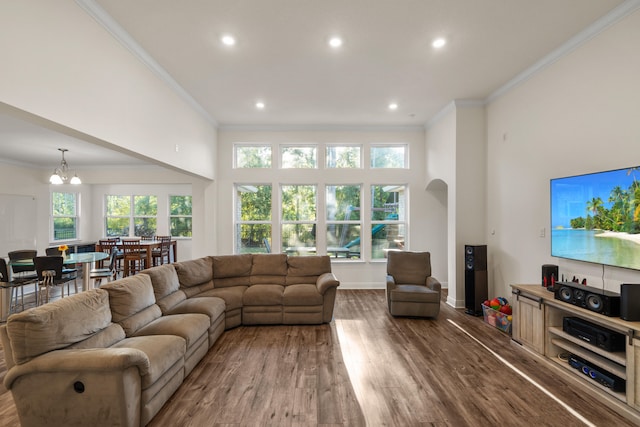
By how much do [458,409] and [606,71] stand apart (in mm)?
3490

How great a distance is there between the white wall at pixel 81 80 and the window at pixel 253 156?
2.25 metres

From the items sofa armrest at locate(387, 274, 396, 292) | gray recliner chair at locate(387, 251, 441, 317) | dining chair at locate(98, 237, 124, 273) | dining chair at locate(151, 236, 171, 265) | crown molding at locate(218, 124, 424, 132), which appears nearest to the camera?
gray recliner chair at locate(387, 251, 441, 317)

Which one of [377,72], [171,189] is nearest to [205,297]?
[377,72]

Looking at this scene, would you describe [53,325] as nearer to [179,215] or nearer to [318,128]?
[318,128]

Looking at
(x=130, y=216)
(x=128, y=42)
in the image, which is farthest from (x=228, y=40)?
(x=130, y=216)

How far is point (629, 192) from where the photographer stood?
8.44 ft

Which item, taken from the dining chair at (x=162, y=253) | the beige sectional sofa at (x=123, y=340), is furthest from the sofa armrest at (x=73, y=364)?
the dining chair at (x=162, y=253)

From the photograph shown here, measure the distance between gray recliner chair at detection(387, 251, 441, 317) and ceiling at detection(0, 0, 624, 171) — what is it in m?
2.71

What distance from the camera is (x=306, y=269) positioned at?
15.8ft

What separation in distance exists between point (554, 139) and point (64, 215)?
11296 millimetres

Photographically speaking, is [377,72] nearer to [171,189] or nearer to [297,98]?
[297,98]

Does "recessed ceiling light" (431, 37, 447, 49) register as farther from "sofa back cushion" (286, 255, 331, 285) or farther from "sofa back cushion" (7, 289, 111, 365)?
"sofa back cushion" (7, 289, 111, 365)

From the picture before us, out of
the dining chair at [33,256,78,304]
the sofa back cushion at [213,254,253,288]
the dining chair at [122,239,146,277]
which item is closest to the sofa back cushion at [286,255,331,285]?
the sofa back cushion at [213,254,253,288]

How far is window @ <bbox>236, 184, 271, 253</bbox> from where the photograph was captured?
6.50 meters
